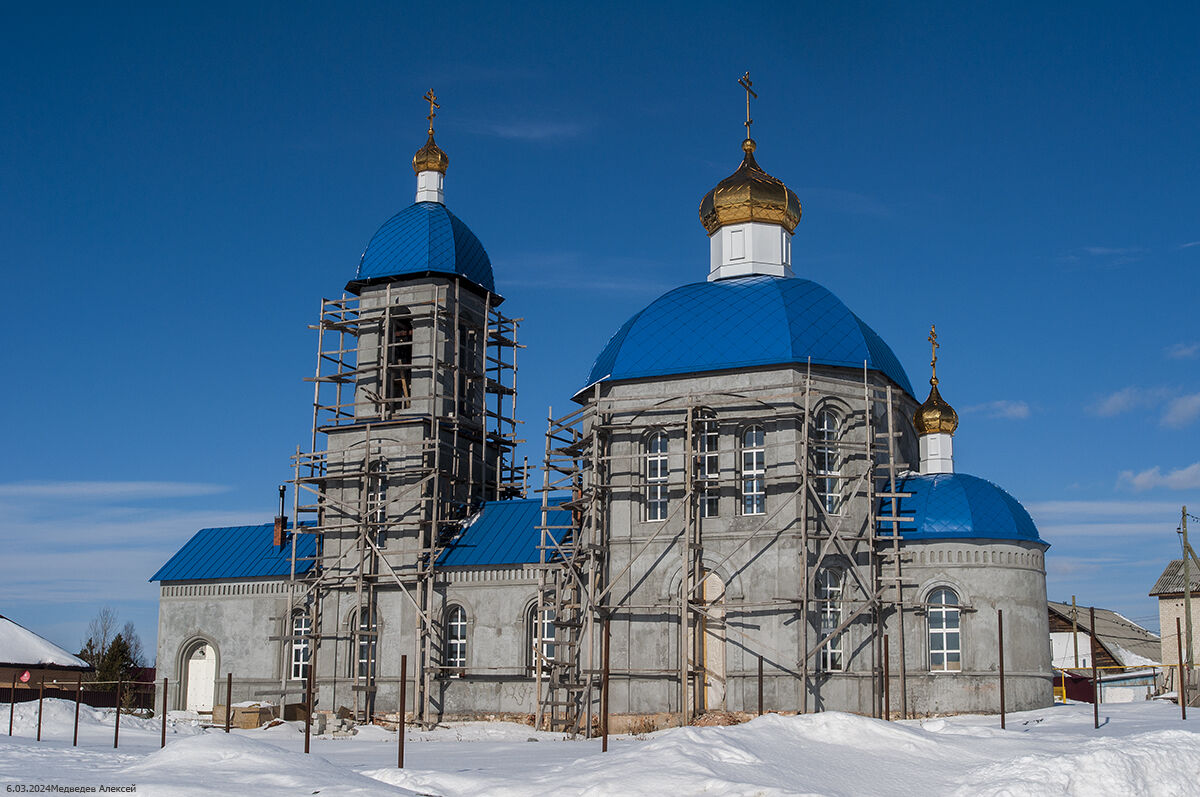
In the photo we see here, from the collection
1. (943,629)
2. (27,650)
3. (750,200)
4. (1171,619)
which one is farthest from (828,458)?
(27,650)

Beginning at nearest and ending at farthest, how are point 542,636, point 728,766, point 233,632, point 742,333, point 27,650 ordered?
point 728,766 → point 742,333 → point 542,636 → point 233,632 → point 27,650

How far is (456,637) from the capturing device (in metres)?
28.8

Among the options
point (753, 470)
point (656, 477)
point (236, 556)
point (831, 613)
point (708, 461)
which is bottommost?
point (831, 613)

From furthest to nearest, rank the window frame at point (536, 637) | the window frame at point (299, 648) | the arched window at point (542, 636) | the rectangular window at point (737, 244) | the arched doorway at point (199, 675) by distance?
the arched doorway at point (199, 675) < the window frame at point (299, 648) < the rectangular window at point (737, 244) < the window frame at point (536, 637) < the arched window at point (542, 636)

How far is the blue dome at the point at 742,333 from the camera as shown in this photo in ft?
81.9

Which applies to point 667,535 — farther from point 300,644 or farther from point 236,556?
point 236,556

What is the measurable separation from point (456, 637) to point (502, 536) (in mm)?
2459

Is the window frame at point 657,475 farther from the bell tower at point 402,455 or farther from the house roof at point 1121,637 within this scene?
the house roof at point 1121,637

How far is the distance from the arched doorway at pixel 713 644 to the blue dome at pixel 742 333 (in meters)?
4.25

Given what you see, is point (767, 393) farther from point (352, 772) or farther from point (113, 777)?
point (113, 777)

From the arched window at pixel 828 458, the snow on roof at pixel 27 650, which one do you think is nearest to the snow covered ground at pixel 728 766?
the arched window at pixel 828 458

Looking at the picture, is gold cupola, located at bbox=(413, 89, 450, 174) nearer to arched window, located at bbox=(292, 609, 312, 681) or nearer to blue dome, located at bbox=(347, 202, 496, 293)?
blue dome, located at bbox=(347, 202, 496, 293)

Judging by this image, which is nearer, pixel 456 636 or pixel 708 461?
pixel 708 461

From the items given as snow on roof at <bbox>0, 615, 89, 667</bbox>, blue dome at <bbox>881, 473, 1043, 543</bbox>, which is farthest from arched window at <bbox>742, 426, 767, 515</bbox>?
snow on roof at <bbox>0, 615, 89, 667</bbox>
